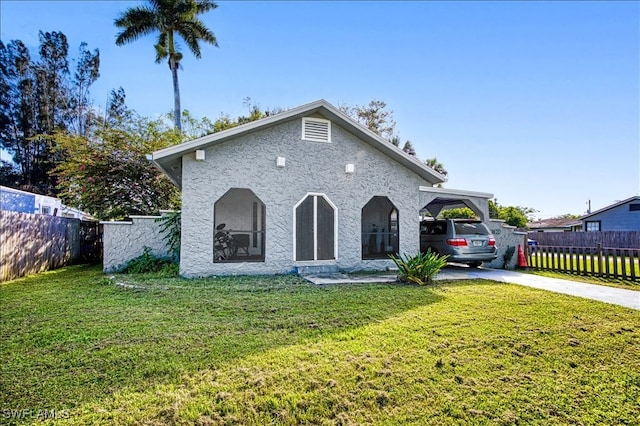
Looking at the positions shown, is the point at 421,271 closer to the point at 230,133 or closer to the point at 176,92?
the point at 230,133

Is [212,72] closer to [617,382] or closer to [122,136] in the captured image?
[122,136]

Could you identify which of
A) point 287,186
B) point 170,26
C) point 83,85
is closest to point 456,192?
point 287,186

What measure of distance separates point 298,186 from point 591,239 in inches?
A: 833

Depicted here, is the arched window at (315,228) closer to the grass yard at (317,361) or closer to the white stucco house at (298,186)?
the white stucco house at (298,186)

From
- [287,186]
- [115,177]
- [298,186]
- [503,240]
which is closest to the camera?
[287,186]

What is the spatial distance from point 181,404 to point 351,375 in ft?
5.19

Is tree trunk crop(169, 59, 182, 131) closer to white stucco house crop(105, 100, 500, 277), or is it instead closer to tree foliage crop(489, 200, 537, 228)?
white stucco house crop(105, 100, 500, 277)

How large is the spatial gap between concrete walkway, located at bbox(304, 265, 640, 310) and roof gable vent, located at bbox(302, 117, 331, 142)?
427 cm

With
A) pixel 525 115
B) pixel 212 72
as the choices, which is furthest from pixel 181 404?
pixel 212 72

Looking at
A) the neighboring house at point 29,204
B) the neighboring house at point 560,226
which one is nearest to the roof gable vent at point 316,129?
the neighboring house at point 29,204

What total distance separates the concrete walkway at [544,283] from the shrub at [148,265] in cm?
453

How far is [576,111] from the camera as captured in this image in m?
16.2

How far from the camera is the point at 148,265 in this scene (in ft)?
35.9

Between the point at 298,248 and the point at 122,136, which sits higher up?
the point at 122,136
